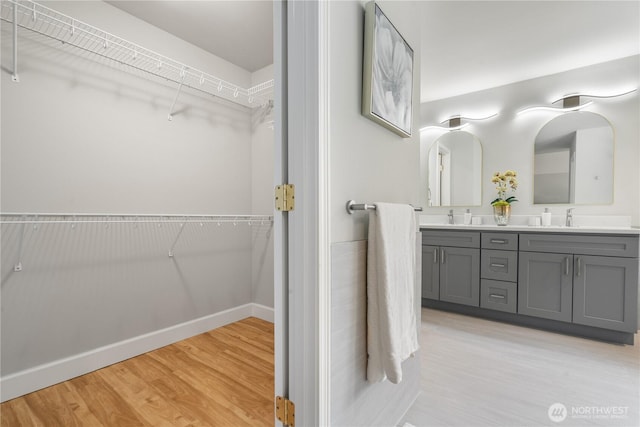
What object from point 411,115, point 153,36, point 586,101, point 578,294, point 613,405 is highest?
point 153,36

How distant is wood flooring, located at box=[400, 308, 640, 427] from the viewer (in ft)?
4.90

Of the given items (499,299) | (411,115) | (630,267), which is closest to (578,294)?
(630,267)

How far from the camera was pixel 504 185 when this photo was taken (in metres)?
3.17

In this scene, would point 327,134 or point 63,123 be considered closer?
point 327,134

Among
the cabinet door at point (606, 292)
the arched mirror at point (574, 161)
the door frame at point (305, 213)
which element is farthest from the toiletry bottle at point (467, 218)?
the door frame at point (305, 213)

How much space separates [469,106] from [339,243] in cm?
322

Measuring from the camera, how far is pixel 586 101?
2.84m

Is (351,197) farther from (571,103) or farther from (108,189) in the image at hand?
(571,103)

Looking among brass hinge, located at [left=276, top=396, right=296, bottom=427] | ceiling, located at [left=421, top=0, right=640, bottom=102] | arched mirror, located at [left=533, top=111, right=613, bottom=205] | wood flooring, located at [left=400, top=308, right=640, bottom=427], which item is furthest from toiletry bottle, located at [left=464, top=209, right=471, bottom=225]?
brass hinge, located at [left=276, top=396, right=296, bottom=427]

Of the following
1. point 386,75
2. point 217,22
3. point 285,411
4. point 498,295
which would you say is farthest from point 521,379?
point 217,22

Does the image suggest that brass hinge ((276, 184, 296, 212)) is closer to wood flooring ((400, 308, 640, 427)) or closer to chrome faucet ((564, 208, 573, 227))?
wood flooring ((400, 308, 640, 427))

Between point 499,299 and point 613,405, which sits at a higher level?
point 499,299

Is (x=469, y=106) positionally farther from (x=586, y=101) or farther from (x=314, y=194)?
(x=314, y=194)

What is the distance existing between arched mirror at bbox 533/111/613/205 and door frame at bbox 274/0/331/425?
118 inches
